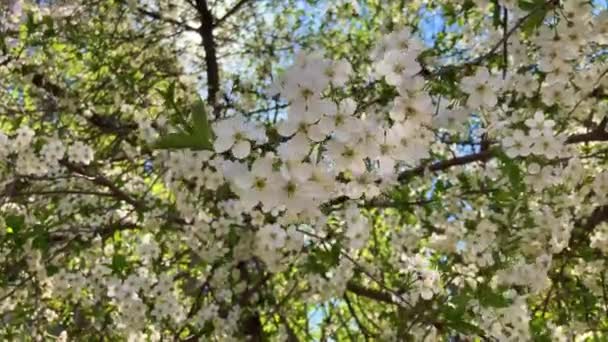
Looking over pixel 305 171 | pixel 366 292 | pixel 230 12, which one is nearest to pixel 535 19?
pixel 305 171

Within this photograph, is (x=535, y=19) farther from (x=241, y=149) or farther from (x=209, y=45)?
(x=209, y=45)

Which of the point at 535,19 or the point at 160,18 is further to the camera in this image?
the point at 160,18

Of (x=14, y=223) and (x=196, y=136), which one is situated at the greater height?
(x=14, y=223)

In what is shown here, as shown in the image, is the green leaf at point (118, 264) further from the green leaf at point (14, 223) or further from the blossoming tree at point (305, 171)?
the green leaf at point (14, 223)

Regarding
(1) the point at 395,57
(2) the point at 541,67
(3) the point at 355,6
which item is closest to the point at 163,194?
(3) the point at 355,6

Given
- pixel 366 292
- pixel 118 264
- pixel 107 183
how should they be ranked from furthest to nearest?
pixel 366 292 < pixel 107 183 < pixel 118 264

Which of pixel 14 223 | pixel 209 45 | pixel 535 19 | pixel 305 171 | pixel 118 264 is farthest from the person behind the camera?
pixel 209 45

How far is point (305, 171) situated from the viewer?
4.78 ft

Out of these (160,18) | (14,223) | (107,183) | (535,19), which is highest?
(160,18)

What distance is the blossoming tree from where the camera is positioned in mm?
1631

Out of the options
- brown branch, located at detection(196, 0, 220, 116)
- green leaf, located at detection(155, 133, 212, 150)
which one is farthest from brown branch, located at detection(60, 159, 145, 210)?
green leaf, located at detection(155, 133, 212, 150)

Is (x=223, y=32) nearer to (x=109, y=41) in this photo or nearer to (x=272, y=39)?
(x=272, y=39)

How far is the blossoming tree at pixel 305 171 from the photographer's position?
1.63 metres

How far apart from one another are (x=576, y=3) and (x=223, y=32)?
3.42 meters
